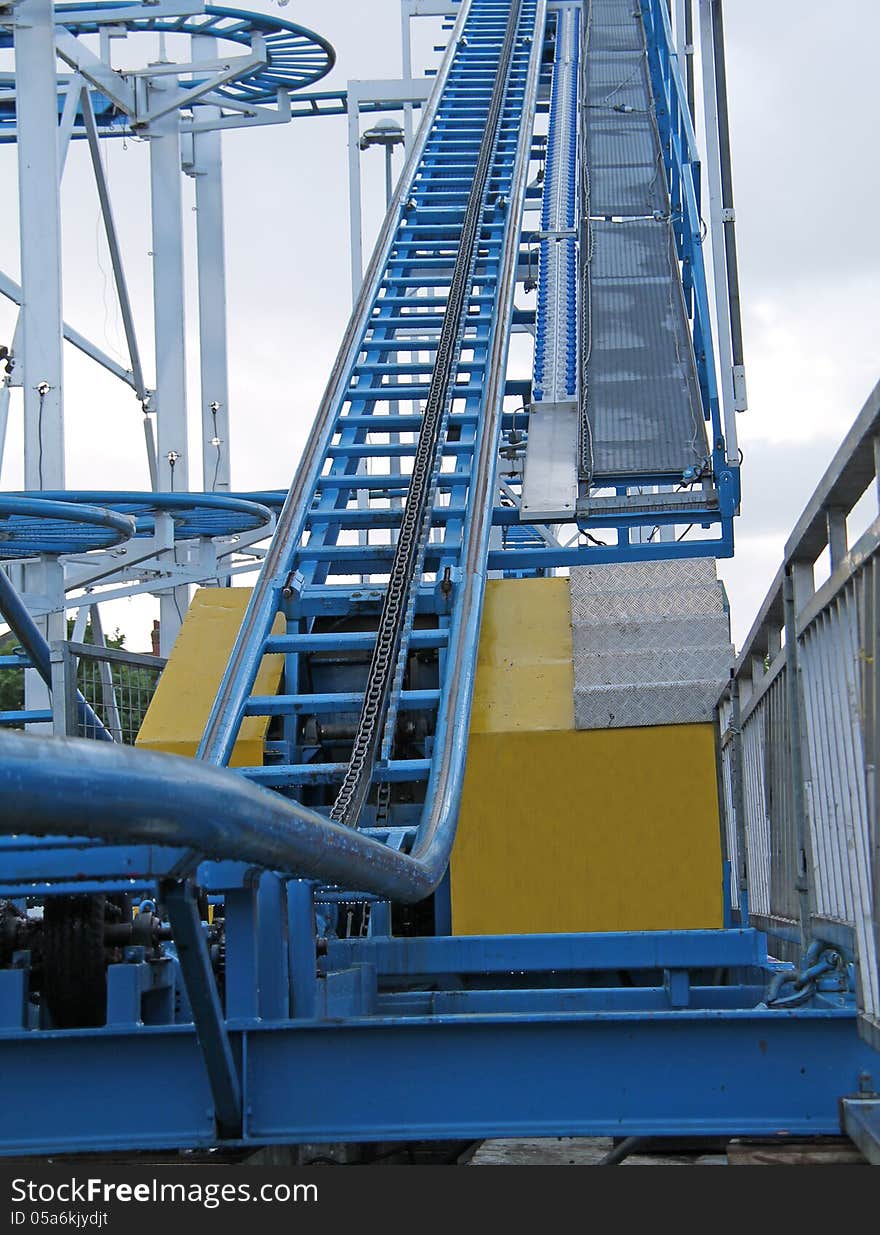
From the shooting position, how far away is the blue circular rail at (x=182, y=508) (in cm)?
1069

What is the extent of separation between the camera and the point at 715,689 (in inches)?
282

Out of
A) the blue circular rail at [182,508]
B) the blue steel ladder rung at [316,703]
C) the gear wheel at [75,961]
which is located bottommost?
the gear wheel at [75,961]

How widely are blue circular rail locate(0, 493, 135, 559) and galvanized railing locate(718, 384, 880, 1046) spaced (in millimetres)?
4133

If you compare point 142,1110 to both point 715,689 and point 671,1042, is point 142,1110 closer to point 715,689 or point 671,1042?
point 671,1042

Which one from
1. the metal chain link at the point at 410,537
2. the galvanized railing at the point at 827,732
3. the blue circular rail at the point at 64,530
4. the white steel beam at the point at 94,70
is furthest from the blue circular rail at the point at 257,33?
the galvanized railing at the point at 827,732

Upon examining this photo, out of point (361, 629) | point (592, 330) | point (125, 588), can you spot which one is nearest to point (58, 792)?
point (361, 629)

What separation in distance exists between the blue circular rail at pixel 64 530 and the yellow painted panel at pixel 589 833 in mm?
2591

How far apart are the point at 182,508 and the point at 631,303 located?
350cm

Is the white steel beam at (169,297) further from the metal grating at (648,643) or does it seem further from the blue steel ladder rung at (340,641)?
the blue steel ladder rung at (340,641)

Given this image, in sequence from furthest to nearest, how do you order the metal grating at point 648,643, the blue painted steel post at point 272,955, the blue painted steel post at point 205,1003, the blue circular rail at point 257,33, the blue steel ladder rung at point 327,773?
1. the blue circular rail at point 257,33
2. the metal grating at point 648,643
3. the blue steel ladder rung at point 327,773
4. the blue painted steel post at point 272,955
5. the blue painted steel post at point 205,1003

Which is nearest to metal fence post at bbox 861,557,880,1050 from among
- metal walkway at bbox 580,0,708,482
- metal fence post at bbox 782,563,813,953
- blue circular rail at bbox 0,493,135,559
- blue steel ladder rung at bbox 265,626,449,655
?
metal fence post at bbox 782,563,813,953

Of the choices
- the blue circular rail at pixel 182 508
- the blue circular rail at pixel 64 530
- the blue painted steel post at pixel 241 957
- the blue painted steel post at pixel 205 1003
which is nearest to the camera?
the blue painted steel post at pixel 205 1003

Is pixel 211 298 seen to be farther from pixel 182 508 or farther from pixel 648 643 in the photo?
pixel 648 643

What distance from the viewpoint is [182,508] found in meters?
11.2
